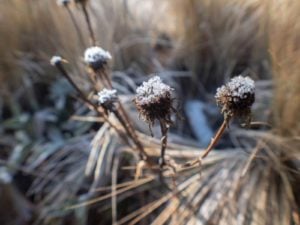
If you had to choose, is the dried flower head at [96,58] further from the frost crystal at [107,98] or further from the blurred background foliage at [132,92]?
the blurred background foliage at [132,92]

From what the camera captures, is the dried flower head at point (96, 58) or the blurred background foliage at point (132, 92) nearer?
the dried flower head at point (96, 58)

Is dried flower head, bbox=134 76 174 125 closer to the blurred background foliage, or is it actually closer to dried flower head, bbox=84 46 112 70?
dried flower head, bbox=84 46 112 70

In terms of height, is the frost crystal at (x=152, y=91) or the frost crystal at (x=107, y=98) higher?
the frost crystal at (x=107, y=98)

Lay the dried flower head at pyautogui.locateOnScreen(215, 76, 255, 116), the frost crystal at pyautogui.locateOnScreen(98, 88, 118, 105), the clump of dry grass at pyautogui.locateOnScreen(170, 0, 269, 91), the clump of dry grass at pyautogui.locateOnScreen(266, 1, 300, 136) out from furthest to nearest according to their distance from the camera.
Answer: the clump of dry grass at pyautogui.locateOnScreen(170, 0, 269, 91) < the clump of dry grass at pyautogui.locateOnScreen(266, 1, 300, 136) < the frost crystal at pyautogui.locateOnScreen(98, 88, 118, 105) < the dried flower head at pyautogui.locateOnScreen(215, 76, 255, 116)

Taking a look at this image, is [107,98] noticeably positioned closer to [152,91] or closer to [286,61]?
[152,91]

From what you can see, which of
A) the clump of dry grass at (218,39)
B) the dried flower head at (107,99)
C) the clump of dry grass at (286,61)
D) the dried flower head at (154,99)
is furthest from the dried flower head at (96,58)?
the clump of dry grass at (218,39)

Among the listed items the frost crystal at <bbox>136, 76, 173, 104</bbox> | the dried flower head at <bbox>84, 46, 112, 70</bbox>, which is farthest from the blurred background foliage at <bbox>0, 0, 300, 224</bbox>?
the frost crystal at <bbox>136, 76, 173, 104</bbox>
